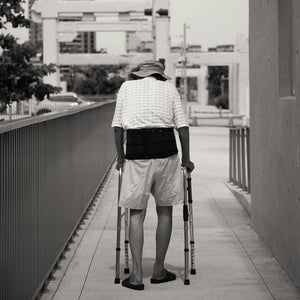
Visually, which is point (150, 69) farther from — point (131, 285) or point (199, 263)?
point (199, 263)

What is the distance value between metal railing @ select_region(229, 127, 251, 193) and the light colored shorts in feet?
19.3

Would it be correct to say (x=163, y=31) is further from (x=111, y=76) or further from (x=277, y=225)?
(x=111, y=76)

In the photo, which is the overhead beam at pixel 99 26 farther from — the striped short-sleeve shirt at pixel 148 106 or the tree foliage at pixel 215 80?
the tree foliage at pixel 215 80

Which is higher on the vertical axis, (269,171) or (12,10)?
(12,10)

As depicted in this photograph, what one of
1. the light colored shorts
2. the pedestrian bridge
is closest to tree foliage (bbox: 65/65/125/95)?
the pedestrian bridge

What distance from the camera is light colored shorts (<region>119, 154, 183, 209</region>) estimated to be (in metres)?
7.73

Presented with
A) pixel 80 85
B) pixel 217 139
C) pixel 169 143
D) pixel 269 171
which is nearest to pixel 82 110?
pixel 269 171

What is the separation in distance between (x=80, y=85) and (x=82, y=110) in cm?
8613

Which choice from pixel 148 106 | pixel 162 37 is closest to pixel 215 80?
pixel 162 37

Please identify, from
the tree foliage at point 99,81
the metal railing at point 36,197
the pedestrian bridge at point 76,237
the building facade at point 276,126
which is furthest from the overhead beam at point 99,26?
the building facade at point 276,126

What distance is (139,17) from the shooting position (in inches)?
2117

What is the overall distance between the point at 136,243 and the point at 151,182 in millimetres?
522

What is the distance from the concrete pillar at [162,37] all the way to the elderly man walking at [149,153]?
35.0 metres

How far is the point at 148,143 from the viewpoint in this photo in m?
7.72
